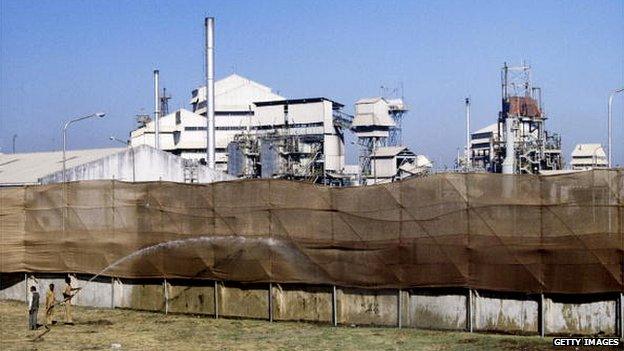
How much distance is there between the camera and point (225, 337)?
898 inches

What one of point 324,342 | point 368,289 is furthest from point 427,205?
point 324,342

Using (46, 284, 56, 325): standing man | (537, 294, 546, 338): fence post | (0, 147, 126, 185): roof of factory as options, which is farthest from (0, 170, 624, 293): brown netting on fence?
(0, 147, 126, 185): roof of factory

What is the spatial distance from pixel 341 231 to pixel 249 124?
77990 millimetres

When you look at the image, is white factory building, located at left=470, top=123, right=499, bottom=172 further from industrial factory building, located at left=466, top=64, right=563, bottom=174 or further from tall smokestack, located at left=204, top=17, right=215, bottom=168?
tall smokestack, located at left=204, top=17, right=215, bottom=168

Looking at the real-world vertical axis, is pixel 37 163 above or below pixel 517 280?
above

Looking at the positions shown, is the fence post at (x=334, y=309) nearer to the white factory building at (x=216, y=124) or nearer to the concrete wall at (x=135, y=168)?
the concrete wall at (x=135, y=168)

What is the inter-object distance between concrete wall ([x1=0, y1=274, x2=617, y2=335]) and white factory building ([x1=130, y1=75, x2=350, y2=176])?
54.6m

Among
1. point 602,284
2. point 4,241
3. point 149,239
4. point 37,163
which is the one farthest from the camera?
point 37,163

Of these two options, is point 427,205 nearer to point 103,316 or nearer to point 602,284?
point 602,284

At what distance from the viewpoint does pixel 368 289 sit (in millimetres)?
24406

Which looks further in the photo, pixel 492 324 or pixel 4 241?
pixel 4 241

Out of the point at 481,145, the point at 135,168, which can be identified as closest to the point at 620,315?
the point at 135,168

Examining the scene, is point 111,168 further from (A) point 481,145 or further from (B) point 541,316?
(A) point 481,145

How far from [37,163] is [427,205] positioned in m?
44.3
